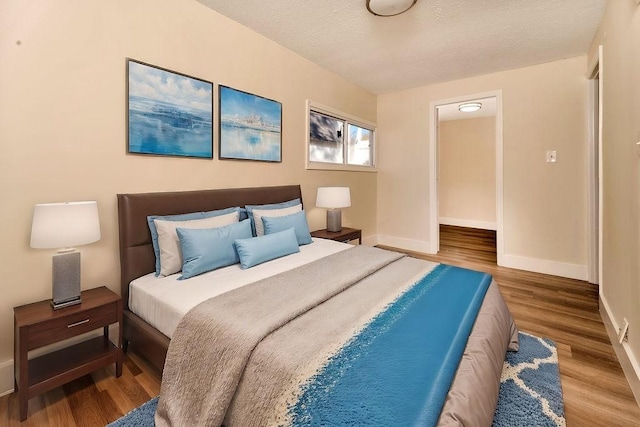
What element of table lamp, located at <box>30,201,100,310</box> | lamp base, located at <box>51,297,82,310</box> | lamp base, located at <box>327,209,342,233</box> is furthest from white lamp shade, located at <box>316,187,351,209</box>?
lamp base, located at <box>51,297,82,310</box>

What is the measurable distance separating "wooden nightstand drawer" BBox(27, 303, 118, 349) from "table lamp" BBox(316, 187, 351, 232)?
2.31m

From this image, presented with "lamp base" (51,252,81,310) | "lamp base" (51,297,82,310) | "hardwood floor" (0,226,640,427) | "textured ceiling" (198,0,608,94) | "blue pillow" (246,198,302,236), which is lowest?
"hardwood floor" (0,226,640,427)

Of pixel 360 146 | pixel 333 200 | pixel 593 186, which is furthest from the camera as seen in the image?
pixel 360 146

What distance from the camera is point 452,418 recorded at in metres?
0.88

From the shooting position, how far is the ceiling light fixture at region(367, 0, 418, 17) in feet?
7.63

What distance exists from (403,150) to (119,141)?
397cm

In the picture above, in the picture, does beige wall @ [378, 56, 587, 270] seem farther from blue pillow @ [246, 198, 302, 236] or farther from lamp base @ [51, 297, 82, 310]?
lamp base @ [51, 297, 82, 310]

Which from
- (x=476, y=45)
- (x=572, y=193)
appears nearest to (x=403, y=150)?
(x=476, y=45)

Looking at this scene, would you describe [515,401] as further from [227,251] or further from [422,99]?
[422,99]

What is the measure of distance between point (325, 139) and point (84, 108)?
265 centimetres

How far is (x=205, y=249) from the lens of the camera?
201 centimetres

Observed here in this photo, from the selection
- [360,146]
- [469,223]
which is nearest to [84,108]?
[360,146]

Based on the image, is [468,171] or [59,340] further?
[468,171]

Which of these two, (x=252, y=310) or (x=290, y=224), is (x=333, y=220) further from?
(x=252, y=310)
